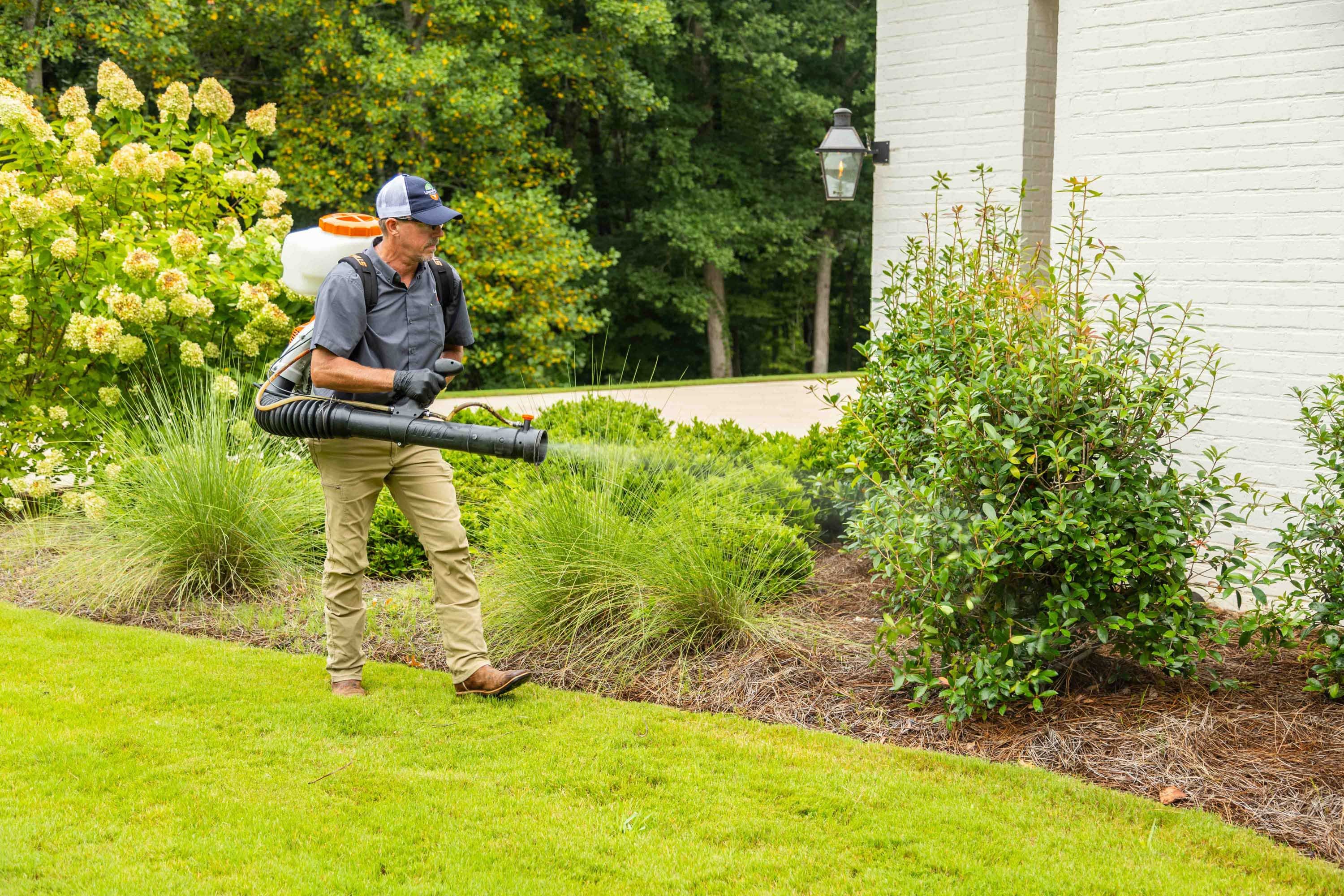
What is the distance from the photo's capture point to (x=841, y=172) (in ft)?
27.2

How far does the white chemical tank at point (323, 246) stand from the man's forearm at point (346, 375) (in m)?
0.60

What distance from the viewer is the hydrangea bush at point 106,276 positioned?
22.1 feet

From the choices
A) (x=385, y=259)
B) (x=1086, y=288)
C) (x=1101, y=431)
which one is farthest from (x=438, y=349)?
(x=1086, y=288)

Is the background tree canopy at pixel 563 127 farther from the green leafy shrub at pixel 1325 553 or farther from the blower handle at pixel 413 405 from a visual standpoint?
the green leafy shrub at pixel 1325 553

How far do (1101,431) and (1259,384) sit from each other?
177 centimetres

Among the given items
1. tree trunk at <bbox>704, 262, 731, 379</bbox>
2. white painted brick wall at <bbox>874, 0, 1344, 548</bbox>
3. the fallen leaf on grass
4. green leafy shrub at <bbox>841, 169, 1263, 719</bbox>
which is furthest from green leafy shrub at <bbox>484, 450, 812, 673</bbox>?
tree trunk at <bbox>704, 262, 731, 379</bbox>

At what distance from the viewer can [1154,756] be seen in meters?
3.69

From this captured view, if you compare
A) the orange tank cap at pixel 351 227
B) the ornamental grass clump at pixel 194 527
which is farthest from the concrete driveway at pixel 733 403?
the orange tank cap at pixel 351 227

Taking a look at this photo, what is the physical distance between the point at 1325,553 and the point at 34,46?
15298 mm

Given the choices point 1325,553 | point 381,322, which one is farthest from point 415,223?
point 1325,553

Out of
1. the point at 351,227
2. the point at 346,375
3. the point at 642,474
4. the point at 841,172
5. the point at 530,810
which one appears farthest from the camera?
the point at 841,172

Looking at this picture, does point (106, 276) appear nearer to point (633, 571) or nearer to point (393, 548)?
point (393, 548)

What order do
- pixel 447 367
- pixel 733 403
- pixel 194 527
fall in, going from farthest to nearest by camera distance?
pixel 733 403
pixel 194 527
pixel 447 367

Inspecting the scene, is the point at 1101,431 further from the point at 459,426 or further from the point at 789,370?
the point at 789,370
